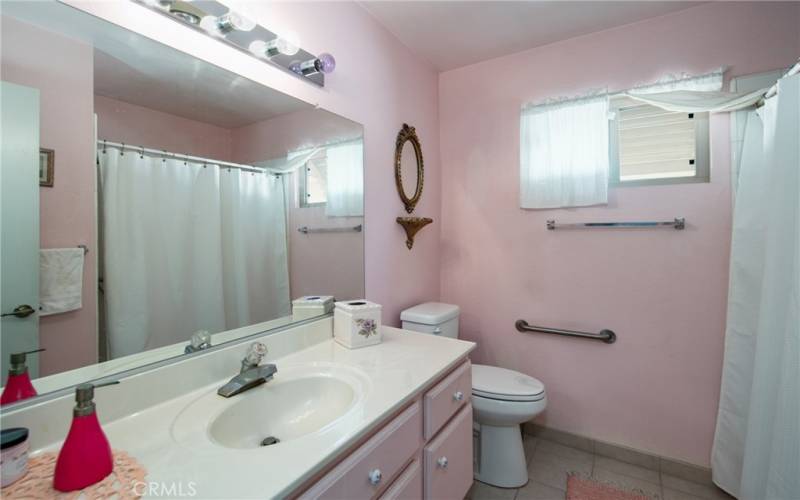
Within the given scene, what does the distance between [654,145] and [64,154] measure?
7.94ft

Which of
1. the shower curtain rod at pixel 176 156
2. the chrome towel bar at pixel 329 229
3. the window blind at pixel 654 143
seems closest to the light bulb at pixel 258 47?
the shower curtain rod at pixel 176 156

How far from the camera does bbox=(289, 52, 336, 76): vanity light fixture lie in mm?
1355

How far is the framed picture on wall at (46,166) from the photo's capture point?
2.53 feet

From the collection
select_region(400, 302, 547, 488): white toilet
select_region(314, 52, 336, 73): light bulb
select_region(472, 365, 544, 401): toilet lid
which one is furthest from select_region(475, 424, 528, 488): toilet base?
select_region(314, 52, 336, 73): light bulb

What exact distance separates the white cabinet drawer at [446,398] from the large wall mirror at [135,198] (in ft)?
2.14

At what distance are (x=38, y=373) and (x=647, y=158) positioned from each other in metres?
2.53

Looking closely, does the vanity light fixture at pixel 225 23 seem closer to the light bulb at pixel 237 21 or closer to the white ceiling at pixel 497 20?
the light bulb at pixel 237 21

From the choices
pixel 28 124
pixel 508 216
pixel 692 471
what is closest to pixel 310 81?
pixel 28 124

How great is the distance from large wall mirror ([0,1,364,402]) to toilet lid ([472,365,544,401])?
3.28 ft

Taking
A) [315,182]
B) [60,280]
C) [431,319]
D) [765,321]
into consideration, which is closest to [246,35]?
[315,182]

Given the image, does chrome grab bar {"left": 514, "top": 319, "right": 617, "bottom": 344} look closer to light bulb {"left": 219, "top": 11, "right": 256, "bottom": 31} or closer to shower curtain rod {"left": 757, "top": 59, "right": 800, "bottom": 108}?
shower curtain rod {"left": 757, "top": 59, "right": 800, "bottom": 108}

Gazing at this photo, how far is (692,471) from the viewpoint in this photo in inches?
69.5

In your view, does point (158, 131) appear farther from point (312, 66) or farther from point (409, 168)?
point (409, 168)

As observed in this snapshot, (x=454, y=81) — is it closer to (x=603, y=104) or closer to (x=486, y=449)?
(x=603, y=104)
